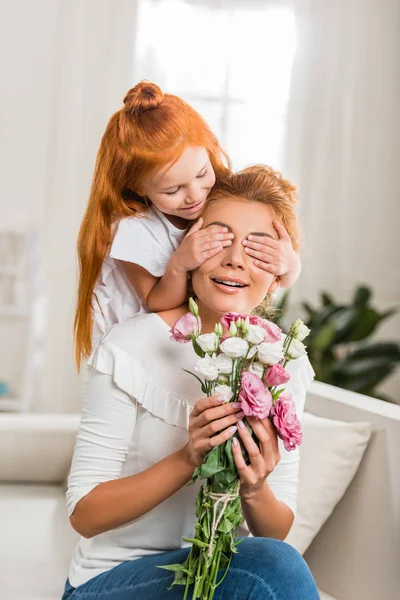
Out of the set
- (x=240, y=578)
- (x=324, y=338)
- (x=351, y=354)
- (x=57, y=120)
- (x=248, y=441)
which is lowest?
(x=351, y=354)

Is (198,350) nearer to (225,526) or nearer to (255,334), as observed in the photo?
(255,334)

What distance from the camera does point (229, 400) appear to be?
117cm

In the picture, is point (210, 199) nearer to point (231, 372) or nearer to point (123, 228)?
point (123, 228)

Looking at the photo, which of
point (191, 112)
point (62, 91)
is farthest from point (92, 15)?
point (191, 112)

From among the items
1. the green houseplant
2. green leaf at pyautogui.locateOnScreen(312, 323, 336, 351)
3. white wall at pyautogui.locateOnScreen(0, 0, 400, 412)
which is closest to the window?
white wall at pyautogui.locateOnScreen(0, 0, 400, 412)

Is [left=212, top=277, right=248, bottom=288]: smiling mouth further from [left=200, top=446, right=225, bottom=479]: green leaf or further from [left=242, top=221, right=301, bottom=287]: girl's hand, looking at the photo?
[left=200, top=446, right=225, bottom=479]: green leaf

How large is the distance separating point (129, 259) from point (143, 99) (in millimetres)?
279

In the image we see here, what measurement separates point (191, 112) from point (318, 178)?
2.90 metres

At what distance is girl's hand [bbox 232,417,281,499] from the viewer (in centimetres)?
115

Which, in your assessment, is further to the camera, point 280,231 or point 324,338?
point 324,338

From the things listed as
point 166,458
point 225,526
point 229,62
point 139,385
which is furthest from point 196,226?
point 229,62

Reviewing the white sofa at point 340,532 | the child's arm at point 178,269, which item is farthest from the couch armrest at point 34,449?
the child's arm at point 178,269

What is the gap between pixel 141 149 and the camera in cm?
142

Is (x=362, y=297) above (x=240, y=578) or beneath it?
beneath
